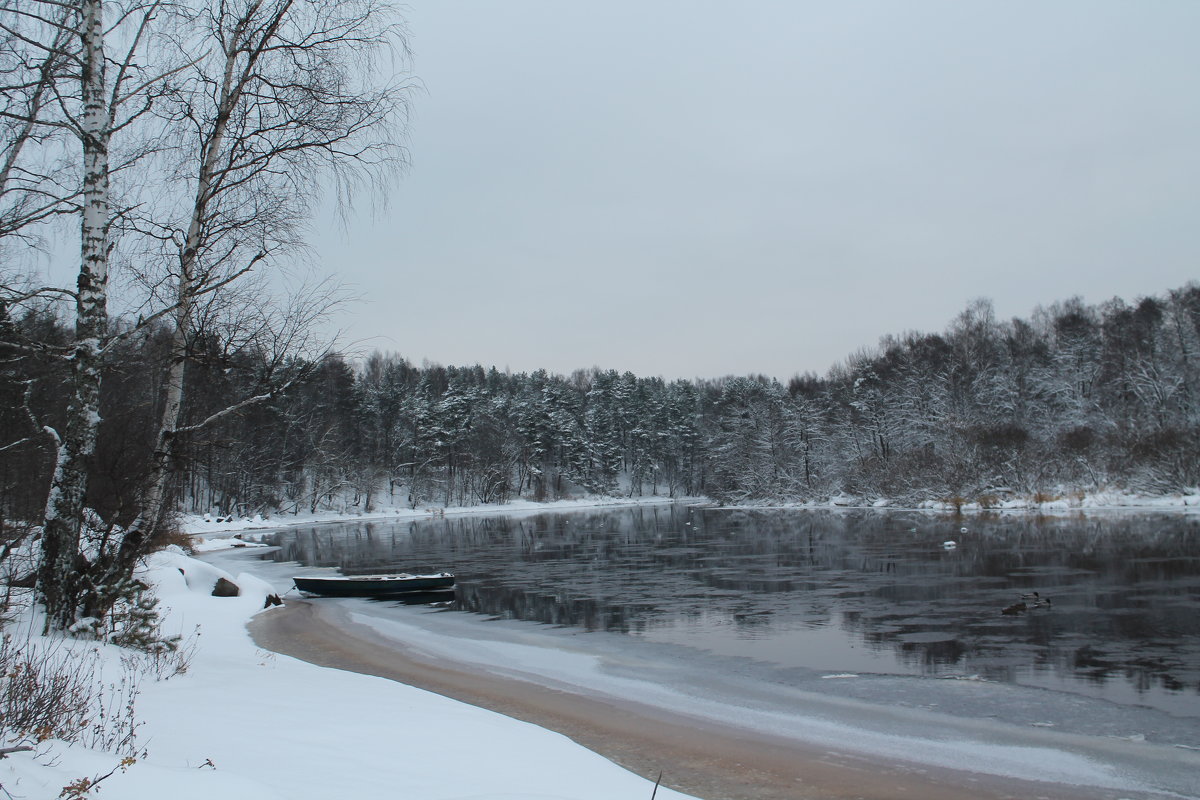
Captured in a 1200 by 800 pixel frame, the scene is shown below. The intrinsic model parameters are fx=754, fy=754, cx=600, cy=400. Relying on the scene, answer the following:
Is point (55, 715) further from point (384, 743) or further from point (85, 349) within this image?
point (85, 349)

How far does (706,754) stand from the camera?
9.10 meters

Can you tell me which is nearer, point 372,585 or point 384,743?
point 384,743

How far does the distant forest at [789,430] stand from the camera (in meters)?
48.0

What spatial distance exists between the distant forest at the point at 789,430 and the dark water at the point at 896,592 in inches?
321

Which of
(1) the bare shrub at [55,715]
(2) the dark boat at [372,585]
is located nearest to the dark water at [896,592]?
(2) the dark boat at [372,585]

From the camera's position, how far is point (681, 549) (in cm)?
3522

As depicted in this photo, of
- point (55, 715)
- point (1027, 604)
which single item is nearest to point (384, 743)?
point (55, 715)

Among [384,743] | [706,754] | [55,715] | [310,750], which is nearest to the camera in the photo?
[55,715]

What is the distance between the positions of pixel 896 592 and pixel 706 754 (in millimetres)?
13010

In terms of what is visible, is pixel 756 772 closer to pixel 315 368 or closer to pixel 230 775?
pixel 230 775

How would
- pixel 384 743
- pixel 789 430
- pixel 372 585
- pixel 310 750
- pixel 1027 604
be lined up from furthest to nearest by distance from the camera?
pixel 789 430, pixel 372 585, pixel 1027 604, pixel 384 743, pixel 310 750

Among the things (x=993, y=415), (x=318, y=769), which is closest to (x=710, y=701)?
(x=318, y=769)

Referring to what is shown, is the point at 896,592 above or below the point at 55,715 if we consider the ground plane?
below

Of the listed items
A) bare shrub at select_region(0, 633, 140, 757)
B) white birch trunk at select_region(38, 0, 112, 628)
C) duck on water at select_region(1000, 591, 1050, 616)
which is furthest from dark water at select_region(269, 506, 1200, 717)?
white birch trunk at select_region(38, 0, 112, 628)
